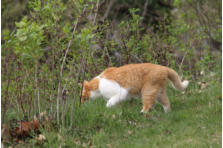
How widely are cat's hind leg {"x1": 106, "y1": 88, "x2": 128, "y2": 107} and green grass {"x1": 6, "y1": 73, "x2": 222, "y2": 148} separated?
0.16 meters

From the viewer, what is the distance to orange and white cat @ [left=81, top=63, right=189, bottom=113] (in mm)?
6406

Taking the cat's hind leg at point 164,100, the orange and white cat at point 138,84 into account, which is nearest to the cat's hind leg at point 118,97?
the orange and white cat at point 138,84

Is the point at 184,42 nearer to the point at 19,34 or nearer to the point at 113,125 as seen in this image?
the point at 113,125

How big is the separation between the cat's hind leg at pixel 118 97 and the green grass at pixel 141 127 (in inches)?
6.2

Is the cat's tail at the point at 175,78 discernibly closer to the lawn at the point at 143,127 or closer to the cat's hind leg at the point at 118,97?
the lawn at the point at 143,127

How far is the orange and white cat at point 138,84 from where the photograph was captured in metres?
6.41

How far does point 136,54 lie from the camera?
8641 millimetres

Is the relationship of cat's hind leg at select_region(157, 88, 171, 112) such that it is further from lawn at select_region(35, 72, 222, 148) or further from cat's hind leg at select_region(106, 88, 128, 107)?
cat's hind leg at select_region(106, 88, 128, 107)

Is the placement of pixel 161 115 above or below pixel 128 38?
below

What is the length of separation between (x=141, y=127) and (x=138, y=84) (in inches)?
40.8

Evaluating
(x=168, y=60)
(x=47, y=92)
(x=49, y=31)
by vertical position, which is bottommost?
(x=168, y=60)

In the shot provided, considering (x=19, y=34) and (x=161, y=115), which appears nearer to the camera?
(x=19, y=34)

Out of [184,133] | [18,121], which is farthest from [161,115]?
[18,121]

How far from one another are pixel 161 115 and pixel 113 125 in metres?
1.01
